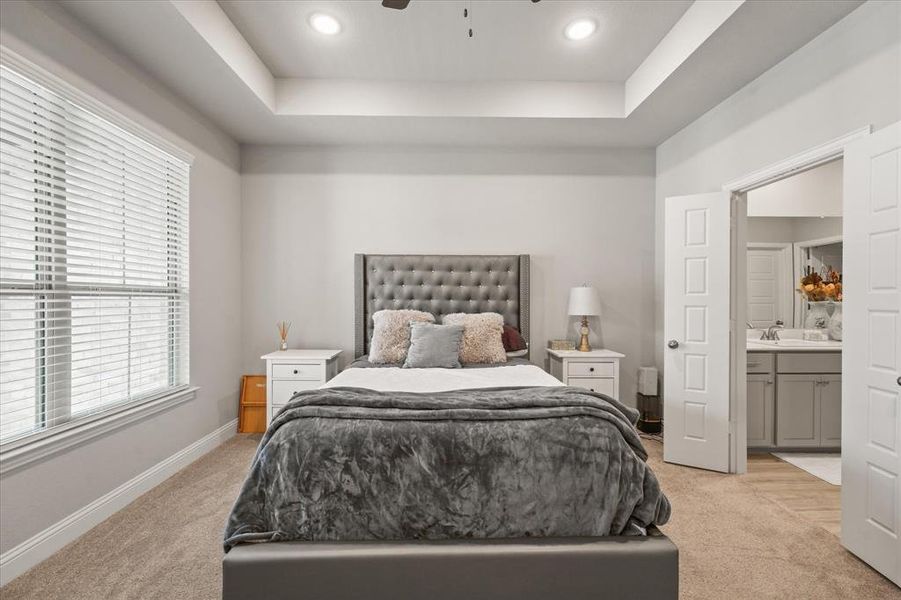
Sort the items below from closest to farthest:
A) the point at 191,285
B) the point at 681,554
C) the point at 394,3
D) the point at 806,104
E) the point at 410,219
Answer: the point at 394,3
the point at 681,554
the point at 806,104
the point at 191,285
the point at 410,219

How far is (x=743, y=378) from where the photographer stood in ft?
10.2

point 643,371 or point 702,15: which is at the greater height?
point 702,15

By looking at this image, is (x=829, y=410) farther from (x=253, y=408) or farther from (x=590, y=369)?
(x=253, y=408)

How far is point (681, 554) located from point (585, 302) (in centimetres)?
214

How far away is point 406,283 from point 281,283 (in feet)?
3.94

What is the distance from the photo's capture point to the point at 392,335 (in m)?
3.49

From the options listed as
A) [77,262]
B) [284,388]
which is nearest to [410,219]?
[284,388]

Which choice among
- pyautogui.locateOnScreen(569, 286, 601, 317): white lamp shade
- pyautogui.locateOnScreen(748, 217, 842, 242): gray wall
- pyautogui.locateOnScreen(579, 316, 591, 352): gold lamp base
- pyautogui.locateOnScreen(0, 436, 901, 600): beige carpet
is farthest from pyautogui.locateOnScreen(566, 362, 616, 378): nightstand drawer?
pyautogui.locateOnScreen(748, 217, 842, 242): gray wall

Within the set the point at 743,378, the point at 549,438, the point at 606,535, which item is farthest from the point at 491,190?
the point at 606,535

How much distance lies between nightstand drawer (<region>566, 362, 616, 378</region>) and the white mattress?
776 mm

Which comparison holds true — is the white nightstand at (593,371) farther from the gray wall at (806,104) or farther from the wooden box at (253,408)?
the wooden box at (253,408)

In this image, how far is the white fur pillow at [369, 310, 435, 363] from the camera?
3.44m

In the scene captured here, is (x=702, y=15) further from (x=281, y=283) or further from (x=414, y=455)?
(x=281, y=283)

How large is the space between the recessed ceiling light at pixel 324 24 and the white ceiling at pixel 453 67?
8 centimetres
